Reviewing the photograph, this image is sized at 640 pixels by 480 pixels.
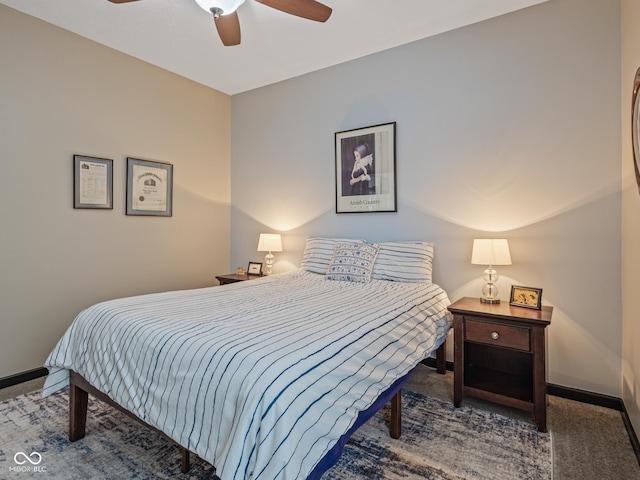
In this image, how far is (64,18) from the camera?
2.74 meters

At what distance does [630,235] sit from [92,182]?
4.02 meters

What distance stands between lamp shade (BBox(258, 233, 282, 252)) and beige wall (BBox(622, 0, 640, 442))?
9.35 ft

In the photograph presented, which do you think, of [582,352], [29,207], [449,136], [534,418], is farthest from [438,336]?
[29,207]

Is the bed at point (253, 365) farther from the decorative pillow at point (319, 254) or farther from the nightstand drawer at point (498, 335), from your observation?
the decorative pillow at point (319, 254)

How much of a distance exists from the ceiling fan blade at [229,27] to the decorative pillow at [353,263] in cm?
181

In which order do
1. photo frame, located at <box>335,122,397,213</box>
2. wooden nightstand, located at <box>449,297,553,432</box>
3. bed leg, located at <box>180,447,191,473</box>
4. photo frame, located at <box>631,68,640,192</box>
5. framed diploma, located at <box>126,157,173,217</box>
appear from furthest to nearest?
framed diploma, located at <box>126,157,173,217</box> < photo frame, located at <box>335,122,397,213</box> < wooden nightstand, located at <box>449,297,553,432</box> < photo frame, located at <box>631,68,640,192</box> < bed leg, located at <box>180,447,191,473</box>

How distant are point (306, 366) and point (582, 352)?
7.39ft

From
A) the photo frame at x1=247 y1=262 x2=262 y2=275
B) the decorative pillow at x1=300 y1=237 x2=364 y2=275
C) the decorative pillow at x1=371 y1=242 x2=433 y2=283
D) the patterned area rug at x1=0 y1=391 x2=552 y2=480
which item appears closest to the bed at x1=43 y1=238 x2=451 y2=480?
the patterned area rug at x1=0 y1=391 x2=552 y2=480

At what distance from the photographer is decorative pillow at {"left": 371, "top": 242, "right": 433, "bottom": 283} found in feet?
9.17

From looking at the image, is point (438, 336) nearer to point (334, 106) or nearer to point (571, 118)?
point (571, 118)

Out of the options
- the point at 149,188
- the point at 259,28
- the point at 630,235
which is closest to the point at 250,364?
the point at 630,235

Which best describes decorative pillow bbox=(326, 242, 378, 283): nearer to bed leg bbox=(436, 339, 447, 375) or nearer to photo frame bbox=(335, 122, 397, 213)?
photo frame bbox=(335, 122, 397, 213)

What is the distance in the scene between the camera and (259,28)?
287cm

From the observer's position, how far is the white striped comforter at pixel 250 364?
1068 mm
